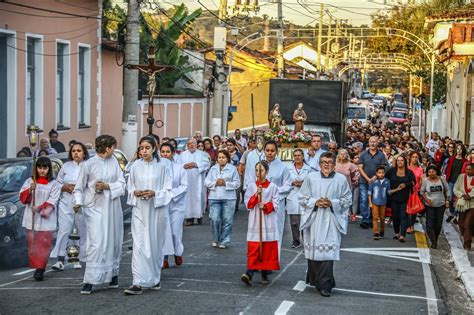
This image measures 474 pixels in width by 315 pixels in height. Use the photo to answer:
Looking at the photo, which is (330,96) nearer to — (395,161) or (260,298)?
(395,161)

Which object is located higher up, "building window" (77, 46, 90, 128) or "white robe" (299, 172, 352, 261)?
"building window" (77, 46, 90, 128)

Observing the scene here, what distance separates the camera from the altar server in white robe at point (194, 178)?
1911cm

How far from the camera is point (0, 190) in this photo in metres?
14.4

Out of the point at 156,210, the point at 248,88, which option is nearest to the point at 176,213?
the point at 156,210

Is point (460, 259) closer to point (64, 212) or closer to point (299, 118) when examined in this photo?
point (64, 212)

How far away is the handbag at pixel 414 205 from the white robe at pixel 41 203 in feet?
24.2

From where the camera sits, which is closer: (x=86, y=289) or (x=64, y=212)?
(x=86, y=289)

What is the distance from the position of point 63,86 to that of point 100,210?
16.7 metres

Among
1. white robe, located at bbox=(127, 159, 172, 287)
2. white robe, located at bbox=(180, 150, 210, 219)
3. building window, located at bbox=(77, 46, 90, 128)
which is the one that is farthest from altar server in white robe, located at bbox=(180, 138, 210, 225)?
building window, located at bbox=(77, 46, 90, 128)

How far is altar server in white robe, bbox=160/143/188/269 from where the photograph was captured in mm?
13203

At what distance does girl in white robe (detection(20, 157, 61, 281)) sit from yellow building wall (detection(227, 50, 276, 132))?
4374cm

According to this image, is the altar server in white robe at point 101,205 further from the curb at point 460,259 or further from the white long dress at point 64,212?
the curb at point 460,259

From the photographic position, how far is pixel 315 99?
92.4ft

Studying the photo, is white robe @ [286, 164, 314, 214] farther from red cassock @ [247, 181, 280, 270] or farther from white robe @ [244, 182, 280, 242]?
red cassock @ [247, 181, 280, 270]
